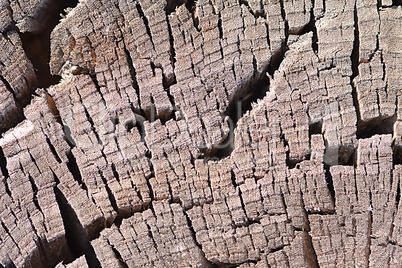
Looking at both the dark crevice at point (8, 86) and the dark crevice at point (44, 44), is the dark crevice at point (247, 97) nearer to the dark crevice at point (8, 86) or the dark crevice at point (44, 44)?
the dark crevice at point (44, 44)

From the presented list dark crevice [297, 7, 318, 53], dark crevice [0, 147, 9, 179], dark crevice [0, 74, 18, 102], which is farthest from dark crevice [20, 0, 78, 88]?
dark crevice [297, 7, 318, 53]

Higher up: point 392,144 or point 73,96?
point 73,96

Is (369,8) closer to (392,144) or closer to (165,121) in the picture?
(392,144)

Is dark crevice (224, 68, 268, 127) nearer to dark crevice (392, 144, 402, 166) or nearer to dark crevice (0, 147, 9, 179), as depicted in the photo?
dark crevice (392, 144, 402, 166)

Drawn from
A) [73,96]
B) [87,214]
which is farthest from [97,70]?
[87,214]

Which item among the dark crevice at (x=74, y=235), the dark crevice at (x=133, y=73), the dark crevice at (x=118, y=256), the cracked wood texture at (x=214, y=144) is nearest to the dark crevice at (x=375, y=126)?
the cracked wood texture at (x=214, y=144)

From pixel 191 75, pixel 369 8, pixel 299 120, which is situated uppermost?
pixel 369 8

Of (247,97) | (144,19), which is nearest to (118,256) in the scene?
(247,97)
